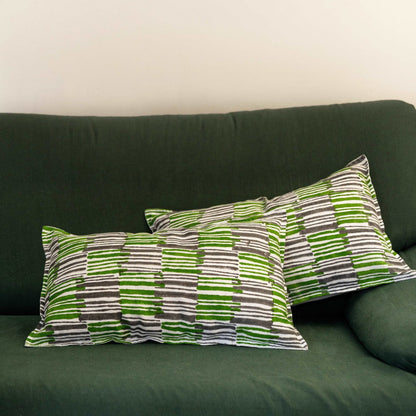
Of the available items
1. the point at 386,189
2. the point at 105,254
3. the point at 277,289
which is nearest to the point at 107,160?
the point at 105,254

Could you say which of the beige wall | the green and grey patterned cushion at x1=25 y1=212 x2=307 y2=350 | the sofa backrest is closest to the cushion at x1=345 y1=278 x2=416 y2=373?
the green and grey patterned cushion at x1=25 y1=212 x2=307 y2=350

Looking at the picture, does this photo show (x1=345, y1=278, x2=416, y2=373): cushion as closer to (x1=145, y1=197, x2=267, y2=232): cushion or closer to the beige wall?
(x1=145, y1=197, x2=267, y2=232): cushion

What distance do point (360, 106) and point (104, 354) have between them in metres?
1.04

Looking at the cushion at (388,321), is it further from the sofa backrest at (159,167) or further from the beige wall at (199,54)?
the beige wall at (199,54)

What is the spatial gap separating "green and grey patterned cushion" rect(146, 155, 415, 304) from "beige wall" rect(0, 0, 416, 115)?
2.00 ft

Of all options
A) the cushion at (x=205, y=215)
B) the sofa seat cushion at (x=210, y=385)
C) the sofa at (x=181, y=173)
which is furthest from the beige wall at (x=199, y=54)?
the sofa seat cushion at (x=210, y=385)

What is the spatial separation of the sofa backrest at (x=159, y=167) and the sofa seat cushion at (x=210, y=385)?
1.57 feet

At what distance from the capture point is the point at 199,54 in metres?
2.14

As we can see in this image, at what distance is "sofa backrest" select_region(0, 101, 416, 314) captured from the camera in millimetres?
1791

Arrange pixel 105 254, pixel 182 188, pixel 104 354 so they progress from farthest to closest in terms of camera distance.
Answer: pixel 182 188
pixel 105 254
pixel 104 354

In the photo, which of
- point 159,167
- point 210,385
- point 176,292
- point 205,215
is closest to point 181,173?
point 159,167

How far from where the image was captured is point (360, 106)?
189 centimetres

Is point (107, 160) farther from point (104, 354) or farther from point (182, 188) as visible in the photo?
point (104, 354)

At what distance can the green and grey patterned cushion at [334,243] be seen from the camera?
1.57m
